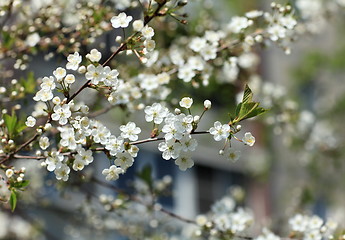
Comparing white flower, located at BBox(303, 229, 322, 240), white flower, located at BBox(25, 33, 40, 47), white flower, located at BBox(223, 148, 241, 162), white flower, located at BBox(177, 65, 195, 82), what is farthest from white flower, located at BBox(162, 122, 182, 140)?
white flower, located at BBox(25, 33, 40, 47)

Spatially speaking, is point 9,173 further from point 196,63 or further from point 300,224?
point 300,224

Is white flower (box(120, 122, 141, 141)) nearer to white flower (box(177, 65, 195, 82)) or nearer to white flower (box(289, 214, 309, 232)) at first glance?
white flower (box(177, 65, 195, 82))

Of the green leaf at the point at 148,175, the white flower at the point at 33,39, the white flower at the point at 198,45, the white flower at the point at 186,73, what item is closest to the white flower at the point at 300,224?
the green leaf at the point at 148,175

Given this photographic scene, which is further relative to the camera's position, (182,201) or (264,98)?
(182,201)

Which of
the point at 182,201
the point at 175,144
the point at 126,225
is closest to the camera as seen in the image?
the point at 175,144

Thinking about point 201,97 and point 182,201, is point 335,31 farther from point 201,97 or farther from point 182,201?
point 201,97

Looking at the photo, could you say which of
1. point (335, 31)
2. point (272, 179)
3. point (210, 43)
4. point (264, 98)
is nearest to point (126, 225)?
point (264, 98)
